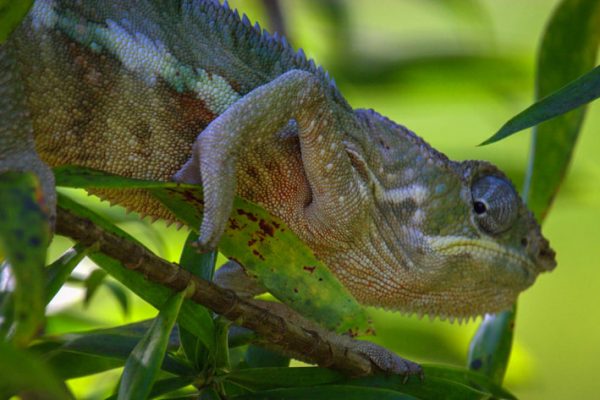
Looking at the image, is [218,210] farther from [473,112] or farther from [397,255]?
[473,112]

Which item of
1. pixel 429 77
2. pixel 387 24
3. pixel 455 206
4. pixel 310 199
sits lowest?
pixel 310 199

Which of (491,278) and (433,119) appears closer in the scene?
(491,278)

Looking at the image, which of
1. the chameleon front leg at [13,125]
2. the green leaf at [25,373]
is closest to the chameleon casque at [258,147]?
the chameleon front leg at [13,125]

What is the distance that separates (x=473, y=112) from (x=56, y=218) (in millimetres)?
5135

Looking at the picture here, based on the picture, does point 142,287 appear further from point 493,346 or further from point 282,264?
point 493,346

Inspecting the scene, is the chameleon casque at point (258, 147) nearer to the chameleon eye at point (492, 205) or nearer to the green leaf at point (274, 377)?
the chameleon eye at point (492, 205)

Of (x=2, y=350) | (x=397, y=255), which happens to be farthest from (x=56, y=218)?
(x=397, y=255)

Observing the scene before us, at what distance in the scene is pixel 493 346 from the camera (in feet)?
5.63

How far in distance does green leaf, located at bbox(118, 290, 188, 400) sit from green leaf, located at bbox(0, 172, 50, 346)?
19 cm

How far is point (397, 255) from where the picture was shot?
5.40 feet

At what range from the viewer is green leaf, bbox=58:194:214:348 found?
1.02m

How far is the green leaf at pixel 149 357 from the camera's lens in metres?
0.98

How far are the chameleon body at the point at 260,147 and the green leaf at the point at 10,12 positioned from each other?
224 mm

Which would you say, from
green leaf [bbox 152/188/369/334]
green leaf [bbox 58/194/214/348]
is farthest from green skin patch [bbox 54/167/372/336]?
green leaf [bbox 58/194/214/348]
